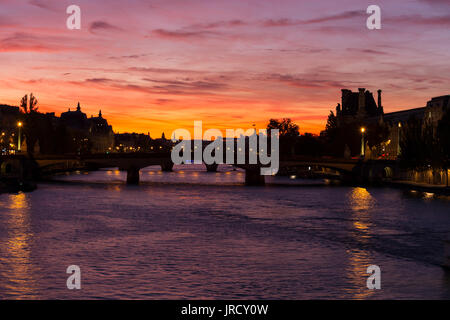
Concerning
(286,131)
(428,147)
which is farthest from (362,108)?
(428,147)

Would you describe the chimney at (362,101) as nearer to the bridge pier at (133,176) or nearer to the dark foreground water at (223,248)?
the bridge pier at (133,176)

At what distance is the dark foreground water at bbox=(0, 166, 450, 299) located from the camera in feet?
90.8

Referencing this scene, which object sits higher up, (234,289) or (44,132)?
(44,132)

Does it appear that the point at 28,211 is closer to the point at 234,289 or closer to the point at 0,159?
the point at 234,289

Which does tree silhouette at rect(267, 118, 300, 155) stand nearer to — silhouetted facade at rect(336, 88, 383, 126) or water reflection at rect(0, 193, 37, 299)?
silhouetted facade at rect(336, 88, 383, 126)

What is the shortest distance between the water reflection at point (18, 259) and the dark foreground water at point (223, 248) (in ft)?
0.18

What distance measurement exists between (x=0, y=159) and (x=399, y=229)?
81.2 m

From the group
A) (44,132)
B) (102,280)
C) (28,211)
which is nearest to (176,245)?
(102,280)

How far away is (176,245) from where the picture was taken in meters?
40.2

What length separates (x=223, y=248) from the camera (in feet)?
128

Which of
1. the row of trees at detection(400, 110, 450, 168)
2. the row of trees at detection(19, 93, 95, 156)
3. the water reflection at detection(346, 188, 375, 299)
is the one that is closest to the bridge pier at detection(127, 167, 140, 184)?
the row of trees at detection(19, 93, 95, 156)

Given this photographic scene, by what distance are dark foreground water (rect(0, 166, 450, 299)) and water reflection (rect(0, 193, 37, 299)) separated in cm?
5

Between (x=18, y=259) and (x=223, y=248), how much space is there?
11.9 metres
